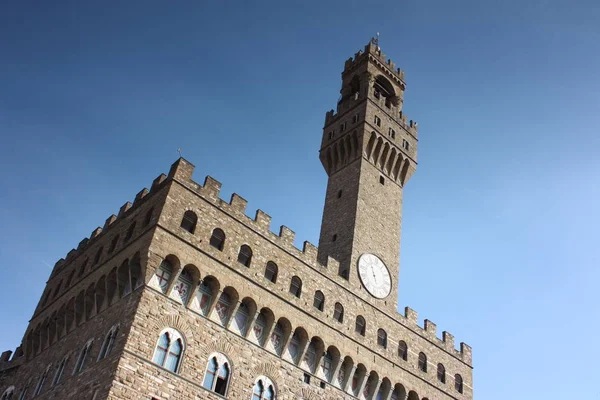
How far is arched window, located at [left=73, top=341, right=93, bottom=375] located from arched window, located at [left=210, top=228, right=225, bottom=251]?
21.7ft

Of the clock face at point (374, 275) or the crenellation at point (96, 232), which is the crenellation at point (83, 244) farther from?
the clock face at point (374, 275)

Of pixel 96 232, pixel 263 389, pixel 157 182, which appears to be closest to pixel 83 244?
pixel 96 232

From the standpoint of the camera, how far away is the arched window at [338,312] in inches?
1243

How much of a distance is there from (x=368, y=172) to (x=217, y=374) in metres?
18.0

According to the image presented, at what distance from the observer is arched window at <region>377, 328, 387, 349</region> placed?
33.0 metres

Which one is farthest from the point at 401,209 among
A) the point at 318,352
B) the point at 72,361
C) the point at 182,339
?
the point at 72,361

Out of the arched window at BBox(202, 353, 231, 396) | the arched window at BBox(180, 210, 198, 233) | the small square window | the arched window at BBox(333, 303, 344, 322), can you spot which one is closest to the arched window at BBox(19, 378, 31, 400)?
the arched window at BBox(202, 353, 231, 396)

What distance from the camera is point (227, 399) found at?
25.4 meters

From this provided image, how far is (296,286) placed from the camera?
30547 mm

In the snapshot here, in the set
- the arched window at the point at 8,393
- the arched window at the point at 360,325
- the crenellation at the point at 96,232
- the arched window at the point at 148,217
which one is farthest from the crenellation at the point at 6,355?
the arched window at the point at 360,325

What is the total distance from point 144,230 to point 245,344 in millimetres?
6606

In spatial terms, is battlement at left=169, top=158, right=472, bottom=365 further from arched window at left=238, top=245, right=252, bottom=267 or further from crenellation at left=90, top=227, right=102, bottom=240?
crenellation at left=90, top=227, right=102, bottom=240

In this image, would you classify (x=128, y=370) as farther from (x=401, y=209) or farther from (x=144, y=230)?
(x=401, y=209)

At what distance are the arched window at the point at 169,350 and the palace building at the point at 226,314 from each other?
46 millimetres
